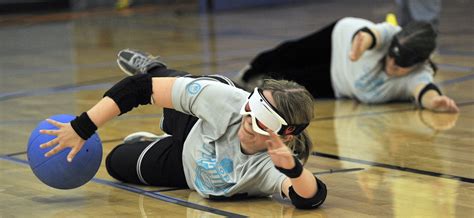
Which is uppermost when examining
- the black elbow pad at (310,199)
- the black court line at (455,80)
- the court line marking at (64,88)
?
the black elbow pad at (310,199)

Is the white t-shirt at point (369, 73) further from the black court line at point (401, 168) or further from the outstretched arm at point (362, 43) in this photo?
the black court line at point (401, 168)

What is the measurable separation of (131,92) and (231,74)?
3.95 meters

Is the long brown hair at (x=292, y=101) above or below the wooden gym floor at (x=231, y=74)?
above

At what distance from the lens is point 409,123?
221 inches

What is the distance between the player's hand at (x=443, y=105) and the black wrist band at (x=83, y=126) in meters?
2.78

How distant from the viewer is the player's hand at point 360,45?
6.11 m

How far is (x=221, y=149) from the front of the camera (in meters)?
3.85

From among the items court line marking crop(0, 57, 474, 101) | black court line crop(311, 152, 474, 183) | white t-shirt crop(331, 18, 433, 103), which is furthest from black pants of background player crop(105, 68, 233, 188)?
court line marking crop(0, 57, 474, 101)

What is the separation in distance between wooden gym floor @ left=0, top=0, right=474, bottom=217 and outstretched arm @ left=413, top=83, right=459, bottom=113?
0.20ft

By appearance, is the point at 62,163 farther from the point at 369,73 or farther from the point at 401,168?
the point at 369,73

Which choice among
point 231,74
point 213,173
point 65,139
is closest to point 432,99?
point 231,74

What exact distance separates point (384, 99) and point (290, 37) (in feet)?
14.4

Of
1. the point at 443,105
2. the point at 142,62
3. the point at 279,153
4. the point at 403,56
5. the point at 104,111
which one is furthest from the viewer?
the point at 403,56

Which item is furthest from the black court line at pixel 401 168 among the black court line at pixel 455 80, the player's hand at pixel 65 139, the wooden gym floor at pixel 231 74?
the black court line at pixel 455 80
